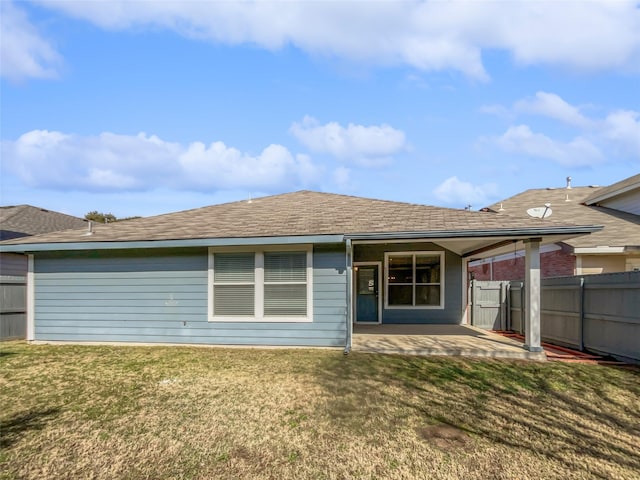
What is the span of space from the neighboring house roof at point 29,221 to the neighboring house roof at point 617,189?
23.3 metres

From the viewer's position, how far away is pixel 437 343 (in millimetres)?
8367

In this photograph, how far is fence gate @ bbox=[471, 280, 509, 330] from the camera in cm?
1166

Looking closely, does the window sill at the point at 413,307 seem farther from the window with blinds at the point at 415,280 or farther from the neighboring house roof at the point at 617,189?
the neighboring house roof at the point at 617,189

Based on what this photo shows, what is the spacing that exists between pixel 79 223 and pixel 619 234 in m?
24.5

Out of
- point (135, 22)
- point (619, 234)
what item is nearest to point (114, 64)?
point (135, 22)

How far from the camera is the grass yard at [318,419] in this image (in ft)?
11.3

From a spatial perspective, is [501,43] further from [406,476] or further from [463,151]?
[463,151]

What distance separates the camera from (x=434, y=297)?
12.0 m

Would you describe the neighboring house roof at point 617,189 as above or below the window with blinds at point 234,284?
above

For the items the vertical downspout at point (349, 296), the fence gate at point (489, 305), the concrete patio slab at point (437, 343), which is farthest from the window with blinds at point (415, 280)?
the vertical downspout at point (349, 296)

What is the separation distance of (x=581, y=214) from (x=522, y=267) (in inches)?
112

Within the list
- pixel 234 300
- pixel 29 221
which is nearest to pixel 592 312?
pixel 234 300

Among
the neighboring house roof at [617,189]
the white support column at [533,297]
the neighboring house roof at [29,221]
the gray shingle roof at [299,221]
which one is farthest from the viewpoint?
the neighboring house roof at [29,221]

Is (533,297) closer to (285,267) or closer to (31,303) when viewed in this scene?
(285,267)
